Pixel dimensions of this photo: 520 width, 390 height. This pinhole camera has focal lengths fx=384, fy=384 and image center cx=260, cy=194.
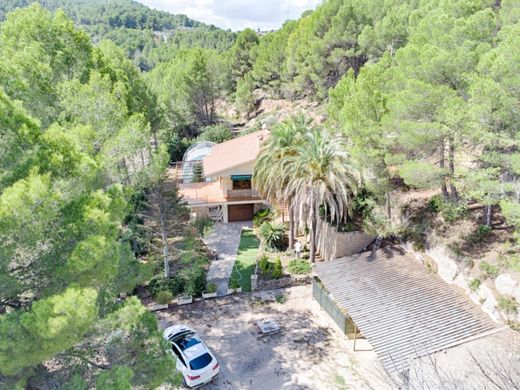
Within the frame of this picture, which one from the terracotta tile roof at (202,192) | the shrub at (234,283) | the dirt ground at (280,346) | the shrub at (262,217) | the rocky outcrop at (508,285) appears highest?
the terracotta tile roof at (202,192)

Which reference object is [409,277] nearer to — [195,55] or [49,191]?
[49,191]

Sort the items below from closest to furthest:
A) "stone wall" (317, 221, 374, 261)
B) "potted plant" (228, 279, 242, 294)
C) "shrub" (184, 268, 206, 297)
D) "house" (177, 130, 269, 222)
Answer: "shrub" (184, 268, 206, 297) → "potted plant" (228, 279, 242, 294) → "stone wall" (317, 221, 374, 261) → "house" (177, 130, 269, 222)

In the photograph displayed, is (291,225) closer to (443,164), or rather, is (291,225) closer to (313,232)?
(313,232)

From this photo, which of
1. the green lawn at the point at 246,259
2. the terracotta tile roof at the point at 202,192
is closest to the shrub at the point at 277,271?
the green lawn at the point at 246,259

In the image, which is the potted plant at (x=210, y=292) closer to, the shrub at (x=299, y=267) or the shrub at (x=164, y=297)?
the shrub at (x=164, y=297)

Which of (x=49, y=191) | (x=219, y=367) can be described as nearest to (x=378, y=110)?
(x=219, y=367)

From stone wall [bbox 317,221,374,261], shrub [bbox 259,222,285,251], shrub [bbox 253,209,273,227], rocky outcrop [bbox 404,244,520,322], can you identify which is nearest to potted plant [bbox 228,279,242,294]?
shrub [bbox 259,222,285,251]

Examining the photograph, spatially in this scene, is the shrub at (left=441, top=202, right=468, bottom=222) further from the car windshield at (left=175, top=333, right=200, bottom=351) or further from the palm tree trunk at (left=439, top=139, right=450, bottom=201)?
the car windshield at (left=175, top=333, right=200, bottom=351)
